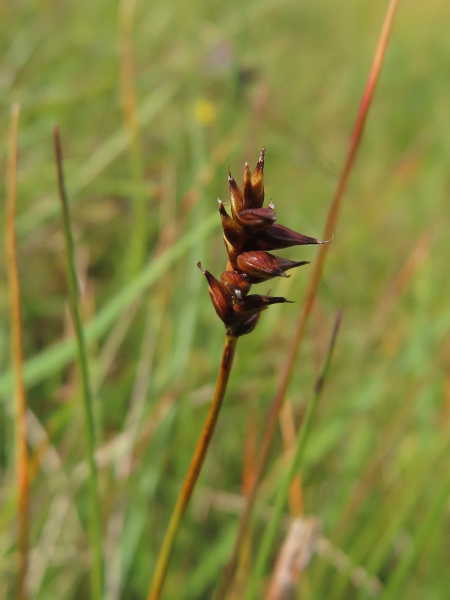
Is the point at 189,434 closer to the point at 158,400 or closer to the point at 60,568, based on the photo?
the point at 158,400

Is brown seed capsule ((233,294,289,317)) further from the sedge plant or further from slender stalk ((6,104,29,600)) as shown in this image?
slender stalk ((6,104,29,600))

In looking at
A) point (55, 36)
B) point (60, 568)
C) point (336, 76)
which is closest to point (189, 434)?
point (60, 568)

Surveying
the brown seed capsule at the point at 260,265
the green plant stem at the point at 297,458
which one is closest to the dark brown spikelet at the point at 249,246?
the brown seed capsule at the point at 260,265

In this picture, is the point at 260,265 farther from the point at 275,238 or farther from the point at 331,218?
the point at 331,218

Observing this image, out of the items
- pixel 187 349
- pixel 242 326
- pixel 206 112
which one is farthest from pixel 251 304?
pixel 206 112

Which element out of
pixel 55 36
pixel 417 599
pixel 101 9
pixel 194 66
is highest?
pixel 101 9

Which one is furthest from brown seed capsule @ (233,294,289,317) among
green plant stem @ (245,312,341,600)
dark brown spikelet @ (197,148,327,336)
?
green plant stem @ (245,312,341,600)
